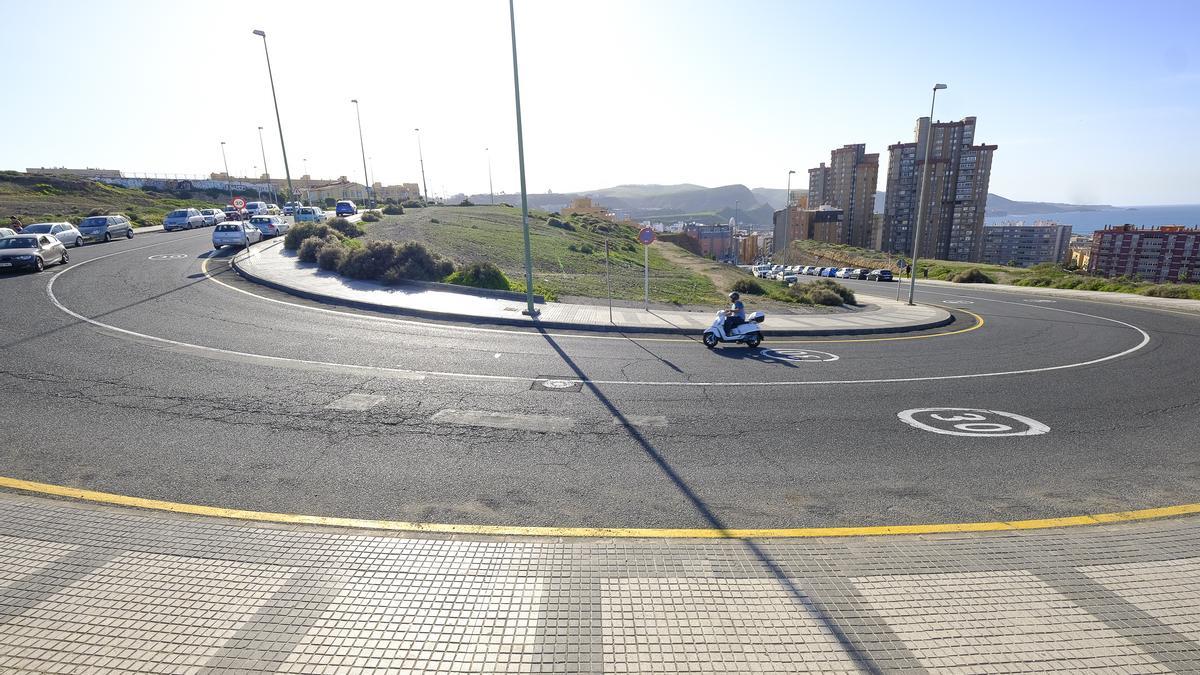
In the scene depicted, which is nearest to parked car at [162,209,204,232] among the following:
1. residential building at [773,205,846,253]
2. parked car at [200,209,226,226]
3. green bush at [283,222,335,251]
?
parked car at [200,209,226,226]

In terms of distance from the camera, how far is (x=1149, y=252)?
274ft

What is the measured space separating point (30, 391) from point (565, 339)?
31.9 ft

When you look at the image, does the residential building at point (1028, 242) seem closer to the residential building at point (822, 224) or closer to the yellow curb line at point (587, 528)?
the residential building at point (822, 224)

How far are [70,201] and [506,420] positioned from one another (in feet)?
237

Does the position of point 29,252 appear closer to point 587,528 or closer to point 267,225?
point 267,225

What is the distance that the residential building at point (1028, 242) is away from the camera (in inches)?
6250

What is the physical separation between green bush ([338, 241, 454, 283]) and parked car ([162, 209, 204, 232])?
2558 centimetres

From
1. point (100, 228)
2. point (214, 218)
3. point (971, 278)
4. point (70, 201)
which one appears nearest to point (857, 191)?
point (971, 278)

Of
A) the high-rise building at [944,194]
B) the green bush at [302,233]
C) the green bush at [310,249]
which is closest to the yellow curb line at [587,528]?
the green bush at [310,249]

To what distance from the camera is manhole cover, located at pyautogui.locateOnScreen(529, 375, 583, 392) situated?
969cm

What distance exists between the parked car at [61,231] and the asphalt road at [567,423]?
55.3 feet

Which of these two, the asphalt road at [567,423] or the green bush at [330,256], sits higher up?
Result: the green bush at [330,256]

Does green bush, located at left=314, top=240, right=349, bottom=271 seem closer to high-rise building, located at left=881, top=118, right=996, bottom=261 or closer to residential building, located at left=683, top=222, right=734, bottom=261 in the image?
high-rise building, located at left=881, top=118, right=996, bottom=261

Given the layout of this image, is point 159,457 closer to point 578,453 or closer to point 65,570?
point 65,570
